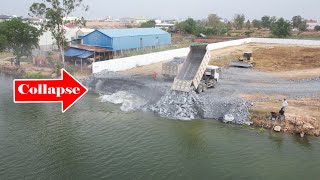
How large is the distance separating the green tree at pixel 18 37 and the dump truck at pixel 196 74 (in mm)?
26619

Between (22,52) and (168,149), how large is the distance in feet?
121

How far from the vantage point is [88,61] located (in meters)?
48.5

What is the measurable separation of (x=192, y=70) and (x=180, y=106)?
6.45 meters

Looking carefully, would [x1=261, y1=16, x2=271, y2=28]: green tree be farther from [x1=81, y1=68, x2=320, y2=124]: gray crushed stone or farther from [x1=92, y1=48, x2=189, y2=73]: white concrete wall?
[x1=81, y1=68, x2=320, y2=124]: gray crushed stone

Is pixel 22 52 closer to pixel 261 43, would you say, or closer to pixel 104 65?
pixel 104 65

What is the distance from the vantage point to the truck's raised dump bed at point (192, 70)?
101 feet

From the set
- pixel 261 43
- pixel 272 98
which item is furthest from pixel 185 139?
pixel 261 43

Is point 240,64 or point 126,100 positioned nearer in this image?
point 126,100

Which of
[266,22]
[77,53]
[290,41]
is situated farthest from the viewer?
[266,22]

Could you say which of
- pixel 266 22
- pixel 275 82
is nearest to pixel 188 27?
pixel 266 22

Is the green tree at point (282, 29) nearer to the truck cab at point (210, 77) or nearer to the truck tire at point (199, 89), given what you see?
the truck cab at point (210, 77)

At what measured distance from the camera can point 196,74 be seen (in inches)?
1246

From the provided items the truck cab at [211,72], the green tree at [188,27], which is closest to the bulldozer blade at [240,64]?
the truck cab at [211,72]

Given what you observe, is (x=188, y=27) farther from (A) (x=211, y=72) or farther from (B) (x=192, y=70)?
(B) (x=192, y=70)
